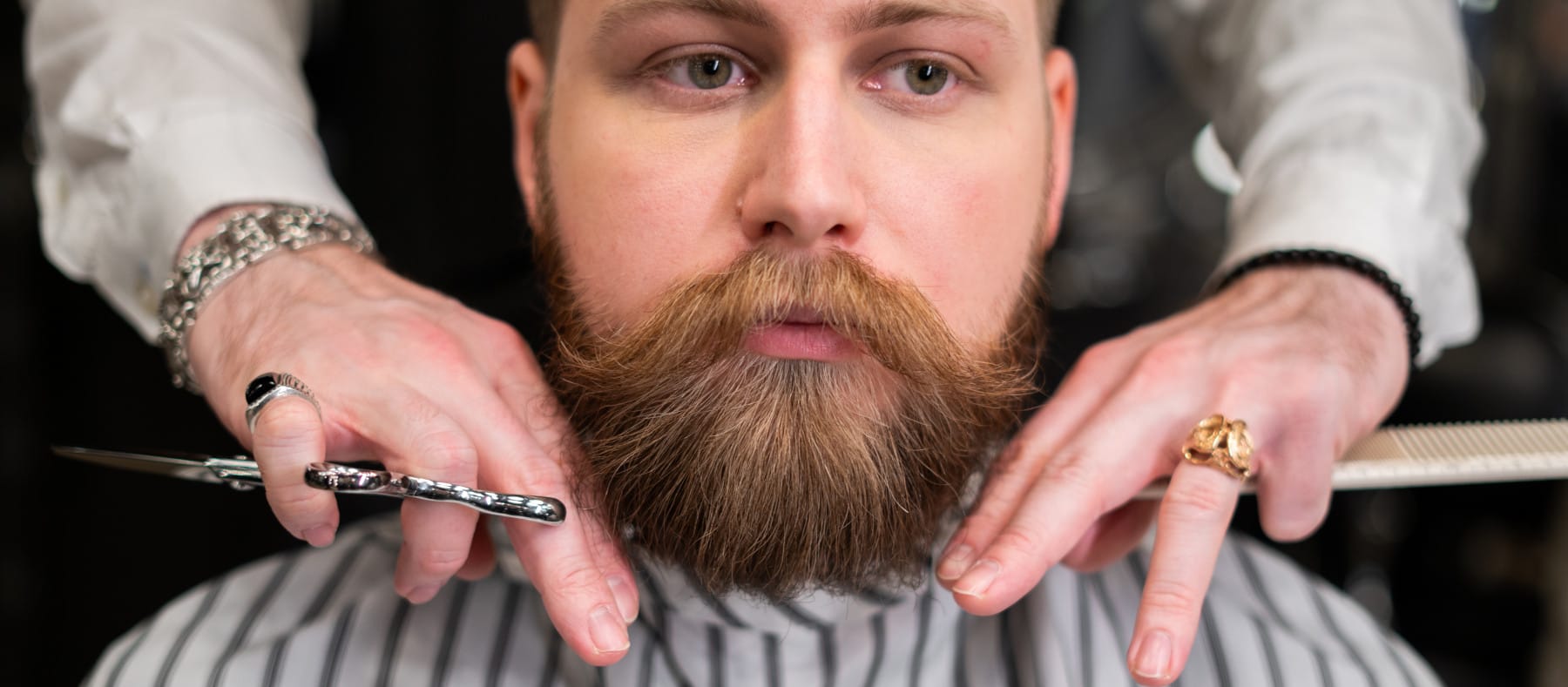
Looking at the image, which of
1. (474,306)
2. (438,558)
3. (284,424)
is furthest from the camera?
(474,306)

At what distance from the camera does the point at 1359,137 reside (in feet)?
4.15

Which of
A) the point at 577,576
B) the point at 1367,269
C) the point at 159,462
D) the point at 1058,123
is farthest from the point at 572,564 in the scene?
the point at 1367,269

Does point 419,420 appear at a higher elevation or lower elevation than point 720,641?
higher

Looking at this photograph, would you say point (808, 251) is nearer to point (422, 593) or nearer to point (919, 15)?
point (919, 15)

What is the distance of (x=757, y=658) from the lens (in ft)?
3.53

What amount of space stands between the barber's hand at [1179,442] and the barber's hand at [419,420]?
0.29m

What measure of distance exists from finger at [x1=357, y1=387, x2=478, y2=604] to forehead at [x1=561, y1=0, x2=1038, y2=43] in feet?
1.19

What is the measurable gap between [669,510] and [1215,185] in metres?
2.18

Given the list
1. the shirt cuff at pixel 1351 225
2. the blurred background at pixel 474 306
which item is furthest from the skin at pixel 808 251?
the blurred background at pixel 474 306

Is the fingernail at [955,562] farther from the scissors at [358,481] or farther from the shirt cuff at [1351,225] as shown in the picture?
the shirt cuff at [1351,225]

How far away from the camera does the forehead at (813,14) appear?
911mm

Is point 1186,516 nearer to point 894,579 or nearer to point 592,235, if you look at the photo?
point 894,579

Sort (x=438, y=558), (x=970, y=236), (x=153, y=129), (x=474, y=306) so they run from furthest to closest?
1. (x=474, y=306)
2. (x=153, y=129)
3. (x=970, y=236)
4. (x=438, y=558)

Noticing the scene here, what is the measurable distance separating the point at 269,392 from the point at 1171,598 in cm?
67
